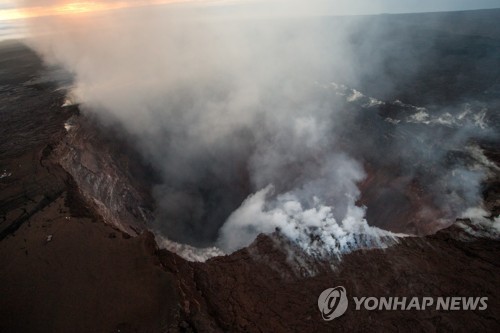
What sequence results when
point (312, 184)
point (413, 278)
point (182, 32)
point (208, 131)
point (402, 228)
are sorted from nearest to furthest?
point (413, 278)
point (402, 228)
point (312, 184)
point (208, 131)
point (182, 32)

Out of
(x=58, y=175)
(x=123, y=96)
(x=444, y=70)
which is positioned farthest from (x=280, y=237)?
(x=444, y=70)

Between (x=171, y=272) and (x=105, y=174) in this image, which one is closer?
(x=171, y=272)

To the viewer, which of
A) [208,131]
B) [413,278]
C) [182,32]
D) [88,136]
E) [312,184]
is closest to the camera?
[413,278]

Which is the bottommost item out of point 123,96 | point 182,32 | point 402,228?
point 402,228

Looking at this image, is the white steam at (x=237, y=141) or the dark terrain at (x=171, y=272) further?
the white steam at (x=237, y=141)

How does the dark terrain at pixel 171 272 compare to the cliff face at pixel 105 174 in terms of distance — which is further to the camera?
the cliff face at pixel 105 174

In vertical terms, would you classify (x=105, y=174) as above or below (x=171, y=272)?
above

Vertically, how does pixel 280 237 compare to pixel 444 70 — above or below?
below

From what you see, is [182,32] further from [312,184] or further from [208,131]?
[312,184]
